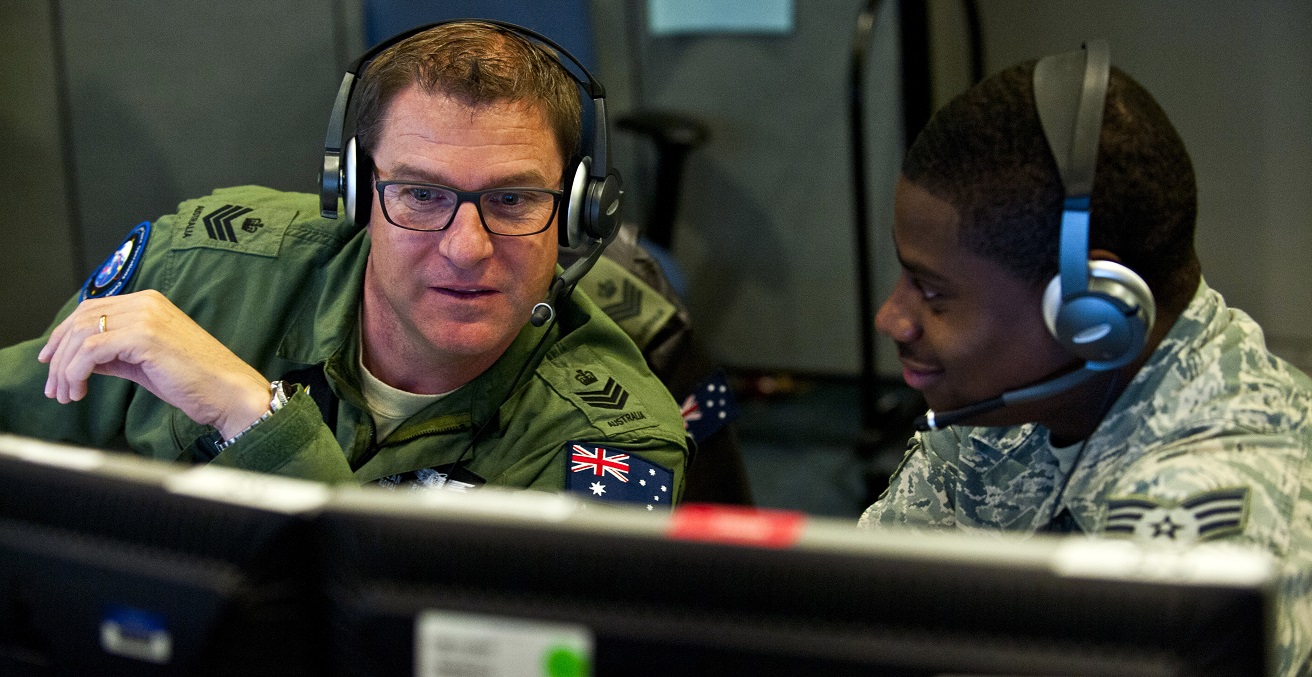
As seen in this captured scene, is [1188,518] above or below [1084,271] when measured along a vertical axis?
below

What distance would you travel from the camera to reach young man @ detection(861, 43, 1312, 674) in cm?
85

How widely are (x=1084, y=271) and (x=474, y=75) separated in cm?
66

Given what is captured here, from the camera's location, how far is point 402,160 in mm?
1245

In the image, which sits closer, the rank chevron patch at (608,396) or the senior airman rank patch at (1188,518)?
the senior airman rank patch at (1188,518)

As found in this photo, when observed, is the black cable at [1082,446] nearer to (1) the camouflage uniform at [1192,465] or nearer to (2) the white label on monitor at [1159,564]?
(1) the camouflage uniform at [1192,465]

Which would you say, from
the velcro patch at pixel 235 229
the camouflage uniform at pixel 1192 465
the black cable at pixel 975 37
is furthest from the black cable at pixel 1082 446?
the black cable at pixel 975 37

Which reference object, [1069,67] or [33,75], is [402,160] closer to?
[1069,67]

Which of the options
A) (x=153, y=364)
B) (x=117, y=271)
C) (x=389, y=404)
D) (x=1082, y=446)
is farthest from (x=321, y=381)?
(x=1082, y=446)

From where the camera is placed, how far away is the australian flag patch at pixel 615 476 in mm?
1208

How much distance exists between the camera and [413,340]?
133cm

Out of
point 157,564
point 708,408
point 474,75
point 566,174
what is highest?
point 474,75

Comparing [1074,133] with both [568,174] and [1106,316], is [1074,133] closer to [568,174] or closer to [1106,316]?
[1106,316]

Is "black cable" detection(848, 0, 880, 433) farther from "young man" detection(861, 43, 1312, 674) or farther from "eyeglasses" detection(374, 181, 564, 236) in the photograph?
"young man" detection(861, 43, 1312, 674)

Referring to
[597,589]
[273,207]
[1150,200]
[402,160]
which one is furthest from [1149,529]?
[273,207]
